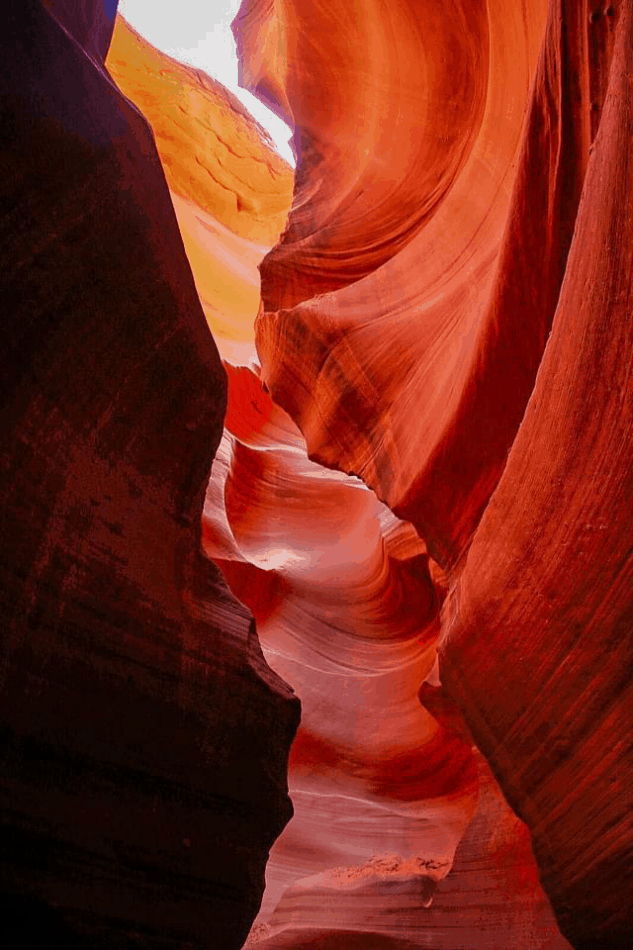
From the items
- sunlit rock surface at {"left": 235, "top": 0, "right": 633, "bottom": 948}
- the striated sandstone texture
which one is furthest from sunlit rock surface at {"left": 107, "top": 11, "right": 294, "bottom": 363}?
the striated sandstone texture

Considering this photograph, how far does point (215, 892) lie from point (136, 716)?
1.98 ft

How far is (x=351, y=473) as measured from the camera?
4.74 metres

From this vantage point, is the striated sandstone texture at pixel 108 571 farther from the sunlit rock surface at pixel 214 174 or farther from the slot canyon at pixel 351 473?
the sunlit rock surface at pixel 214 174

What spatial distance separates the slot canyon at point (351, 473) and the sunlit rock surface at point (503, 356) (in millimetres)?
13

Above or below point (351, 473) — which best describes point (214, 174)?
above

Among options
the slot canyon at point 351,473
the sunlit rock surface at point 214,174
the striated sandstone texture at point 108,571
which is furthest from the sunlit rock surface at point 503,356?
the sunlit rock surface at point 214,174

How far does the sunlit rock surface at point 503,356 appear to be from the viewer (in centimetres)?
212

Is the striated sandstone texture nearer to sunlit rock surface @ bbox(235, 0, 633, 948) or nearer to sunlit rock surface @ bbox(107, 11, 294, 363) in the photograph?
sunlit rock surface @ bbox(235, 0, 633, 948)

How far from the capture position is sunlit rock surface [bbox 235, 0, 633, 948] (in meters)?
2.12

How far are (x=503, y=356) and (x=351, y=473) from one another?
177 cm

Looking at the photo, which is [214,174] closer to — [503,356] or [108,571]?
[503,356]

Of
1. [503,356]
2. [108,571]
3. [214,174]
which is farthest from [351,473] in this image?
[214,174]

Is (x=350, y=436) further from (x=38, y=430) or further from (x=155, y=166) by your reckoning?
(x=38, y=430)

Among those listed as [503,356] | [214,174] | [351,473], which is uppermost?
[214,174]
